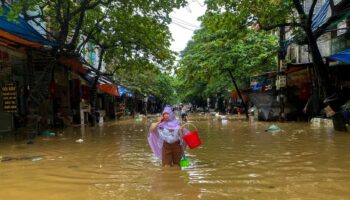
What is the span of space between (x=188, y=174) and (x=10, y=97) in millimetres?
10420

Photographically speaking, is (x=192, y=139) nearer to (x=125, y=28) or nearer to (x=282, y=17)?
(x=282, y=17)

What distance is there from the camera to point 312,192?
5.93 m

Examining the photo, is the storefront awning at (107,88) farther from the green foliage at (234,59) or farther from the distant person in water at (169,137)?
the distant person in water at (169,137)

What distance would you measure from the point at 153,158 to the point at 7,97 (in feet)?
26.9

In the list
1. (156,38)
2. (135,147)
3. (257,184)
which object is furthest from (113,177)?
(156,38)

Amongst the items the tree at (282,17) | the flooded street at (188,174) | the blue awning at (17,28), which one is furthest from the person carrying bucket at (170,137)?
the tree at (282,17)

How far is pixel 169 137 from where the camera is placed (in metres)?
8.28

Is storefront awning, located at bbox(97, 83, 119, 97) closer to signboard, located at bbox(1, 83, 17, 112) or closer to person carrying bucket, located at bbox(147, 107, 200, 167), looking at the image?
signboard, located at bbox(1, 83, 17, 112)

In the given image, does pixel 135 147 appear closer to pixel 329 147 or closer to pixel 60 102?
pixel 329 147

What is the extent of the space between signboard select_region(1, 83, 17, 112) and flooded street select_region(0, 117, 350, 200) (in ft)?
12.2

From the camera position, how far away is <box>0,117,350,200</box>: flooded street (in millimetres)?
6117

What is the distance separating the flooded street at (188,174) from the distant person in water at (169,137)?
319 mm

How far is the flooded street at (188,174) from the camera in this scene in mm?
6117

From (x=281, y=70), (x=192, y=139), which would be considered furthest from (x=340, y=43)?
(x=192, y=139)
